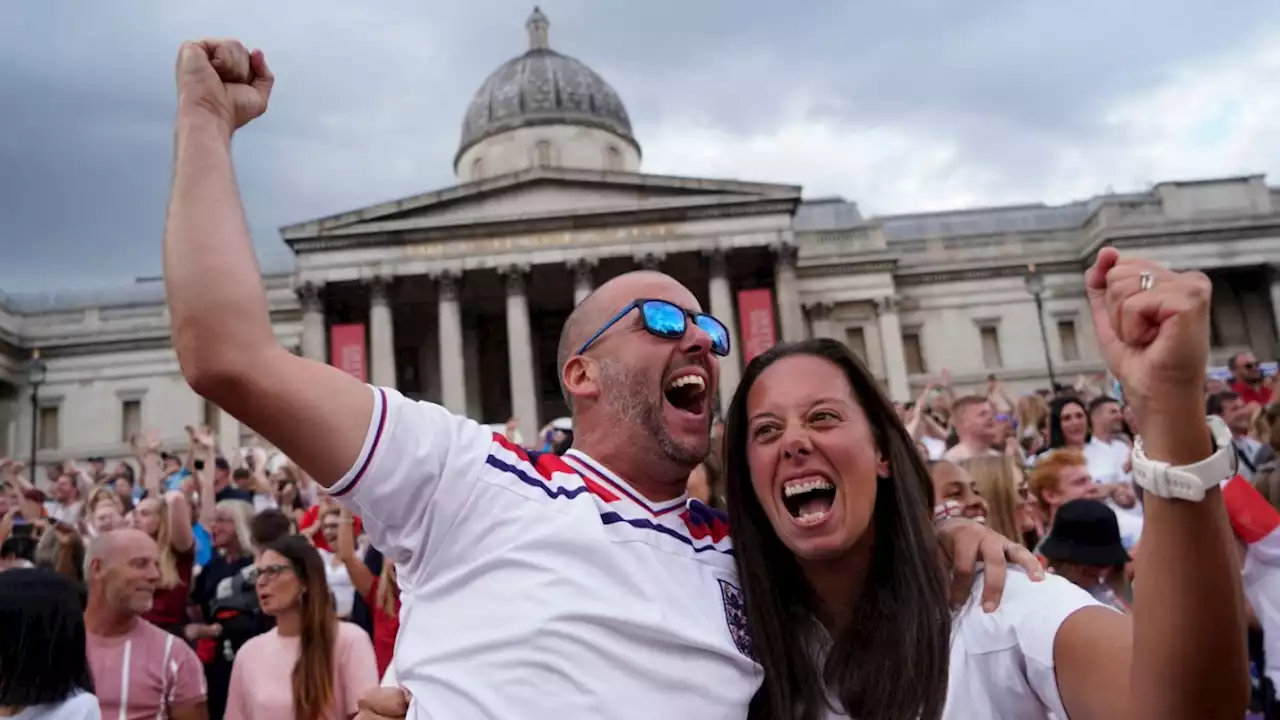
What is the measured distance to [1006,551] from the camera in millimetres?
2492

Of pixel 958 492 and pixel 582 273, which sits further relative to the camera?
pixel 582 273

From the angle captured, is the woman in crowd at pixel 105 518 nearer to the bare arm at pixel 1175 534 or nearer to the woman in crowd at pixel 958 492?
the woman in crowd at pixel 958 492

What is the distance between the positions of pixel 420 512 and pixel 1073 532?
3.75 meters

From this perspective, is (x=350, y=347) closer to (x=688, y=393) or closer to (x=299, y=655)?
(x=299, y=655)

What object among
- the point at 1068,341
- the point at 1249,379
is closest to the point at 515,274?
the point at 1068,341

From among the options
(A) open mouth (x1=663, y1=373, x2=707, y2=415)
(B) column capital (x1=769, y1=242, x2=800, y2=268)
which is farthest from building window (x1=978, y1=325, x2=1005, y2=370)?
(A) open mouth (x1=663, y1=373, x2=707, y2=415)

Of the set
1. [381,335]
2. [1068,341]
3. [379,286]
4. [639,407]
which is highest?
[379,286]

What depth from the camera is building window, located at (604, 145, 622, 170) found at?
139 ft

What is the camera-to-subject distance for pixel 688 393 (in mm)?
2904

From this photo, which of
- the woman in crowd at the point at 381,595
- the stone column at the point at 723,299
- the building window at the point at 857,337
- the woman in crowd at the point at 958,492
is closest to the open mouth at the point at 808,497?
the woman in crowd at the point at 958,492

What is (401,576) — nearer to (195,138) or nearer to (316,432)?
(316,432)

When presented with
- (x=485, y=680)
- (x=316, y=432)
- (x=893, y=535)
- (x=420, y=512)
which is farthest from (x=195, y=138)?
(x=893, y=535)

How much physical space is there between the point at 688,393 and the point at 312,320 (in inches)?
1292

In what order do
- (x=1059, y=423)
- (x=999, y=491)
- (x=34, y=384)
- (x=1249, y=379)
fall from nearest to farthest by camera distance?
(x=999, y=491) → (x=1059, y=423) → (x=1249, y=379) → (x=34, y=384)
